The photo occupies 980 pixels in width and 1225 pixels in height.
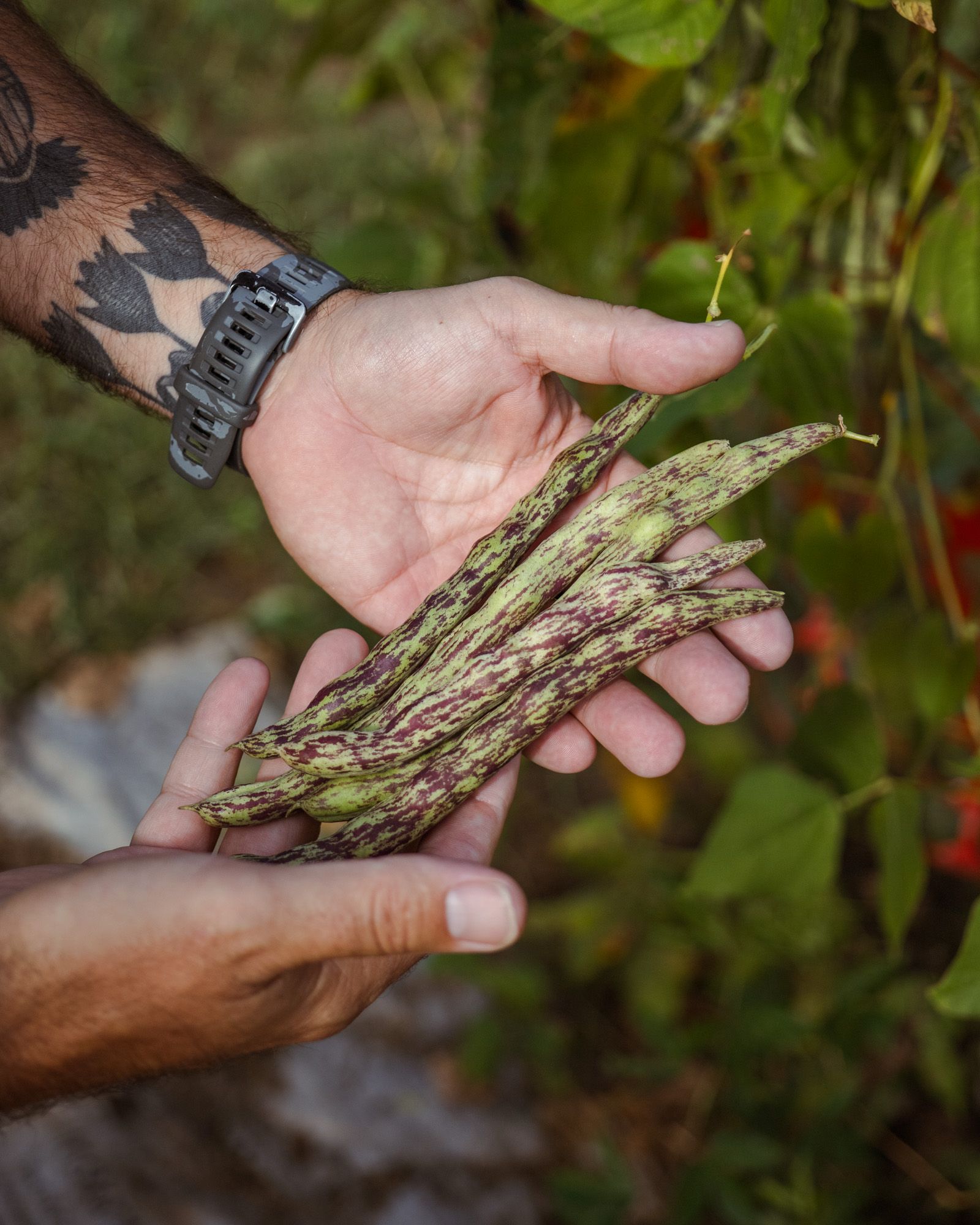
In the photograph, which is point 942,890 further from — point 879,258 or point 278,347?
point 278,347

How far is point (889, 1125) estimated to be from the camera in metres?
2.94

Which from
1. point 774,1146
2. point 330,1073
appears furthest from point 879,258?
point 330,1073

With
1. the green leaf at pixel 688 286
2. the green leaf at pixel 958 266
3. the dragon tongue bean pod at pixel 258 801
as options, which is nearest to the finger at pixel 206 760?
the dragon tongue bean pod at pixel 258 801

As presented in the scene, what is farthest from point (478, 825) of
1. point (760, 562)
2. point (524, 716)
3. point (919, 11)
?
point (919, 11)

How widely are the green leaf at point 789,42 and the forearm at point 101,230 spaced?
1.25m

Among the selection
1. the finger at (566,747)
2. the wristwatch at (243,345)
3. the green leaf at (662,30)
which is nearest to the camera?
the green leaf at (662,30)

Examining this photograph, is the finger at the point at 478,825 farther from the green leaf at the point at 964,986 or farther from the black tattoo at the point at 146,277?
the black tattoo at the point at 146,277

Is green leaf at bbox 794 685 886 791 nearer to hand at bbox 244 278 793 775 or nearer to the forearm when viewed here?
hand at bbox 244 278 793 775

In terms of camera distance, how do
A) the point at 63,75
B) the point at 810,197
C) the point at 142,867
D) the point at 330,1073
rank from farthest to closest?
the point at 330,1073
the point at 63,75
the point at 810,197
the point at 142,867

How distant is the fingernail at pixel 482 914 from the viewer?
139 cm

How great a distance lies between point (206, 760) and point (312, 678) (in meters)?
0.29

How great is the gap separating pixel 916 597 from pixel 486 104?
1501mm

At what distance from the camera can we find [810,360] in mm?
1884

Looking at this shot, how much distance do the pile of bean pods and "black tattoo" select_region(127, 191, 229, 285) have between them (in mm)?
985
